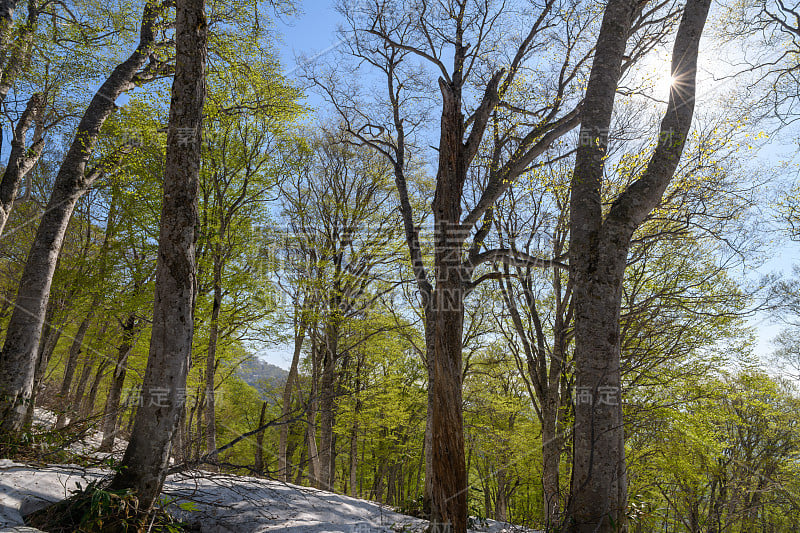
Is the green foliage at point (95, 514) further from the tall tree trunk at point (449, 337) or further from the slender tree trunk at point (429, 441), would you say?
the slender tree trunk at point (429, 441)

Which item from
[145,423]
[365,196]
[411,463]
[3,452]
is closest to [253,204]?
[365,196]

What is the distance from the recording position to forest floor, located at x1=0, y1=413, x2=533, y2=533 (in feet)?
10.9

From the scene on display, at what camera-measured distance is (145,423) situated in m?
3.40

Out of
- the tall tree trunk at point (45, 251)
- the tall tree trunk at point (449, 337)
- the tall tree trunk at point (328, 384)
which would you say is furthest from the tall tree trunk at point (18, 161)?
the tall tree trunk at point (449, 337)

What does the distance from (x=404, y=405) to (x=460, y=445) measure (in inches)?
527

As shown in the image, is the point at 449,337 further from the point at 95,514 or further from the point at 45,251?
the point at 45,251

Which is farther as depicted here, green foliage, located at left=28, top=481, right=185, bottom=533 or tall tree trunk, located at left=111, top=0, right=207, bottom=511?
tall tree trunk, located at left=111, top=0, right=207, bottom=511

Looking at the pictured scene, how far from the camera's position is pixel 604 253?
14.1ft

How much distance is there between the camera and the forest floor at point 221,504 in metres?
3.32

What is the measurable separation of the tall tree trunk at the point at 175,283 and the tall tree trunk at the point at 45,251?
3037 millimetres

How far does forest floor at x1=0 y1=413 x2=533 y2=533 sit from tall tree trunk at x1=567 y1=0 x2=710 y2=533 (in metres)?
2.76

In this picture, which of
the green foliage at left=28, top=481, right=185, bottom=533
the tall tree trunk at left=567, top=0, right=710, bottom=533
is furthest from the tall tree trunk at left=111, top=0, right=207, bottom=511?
the tall tree trunk at left=567, top=0, right=710, bottom=533

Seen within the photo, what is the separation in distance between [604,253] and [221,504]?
16.2ft

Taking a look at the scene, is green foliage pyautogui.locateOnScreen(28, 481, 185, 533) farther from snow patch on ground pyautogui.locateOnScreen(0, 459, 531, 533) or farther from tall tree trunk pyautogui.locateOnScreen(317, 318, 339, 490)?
tall tree trunk pyautogui.locateOnScreen(317, 318, 339, 490)
